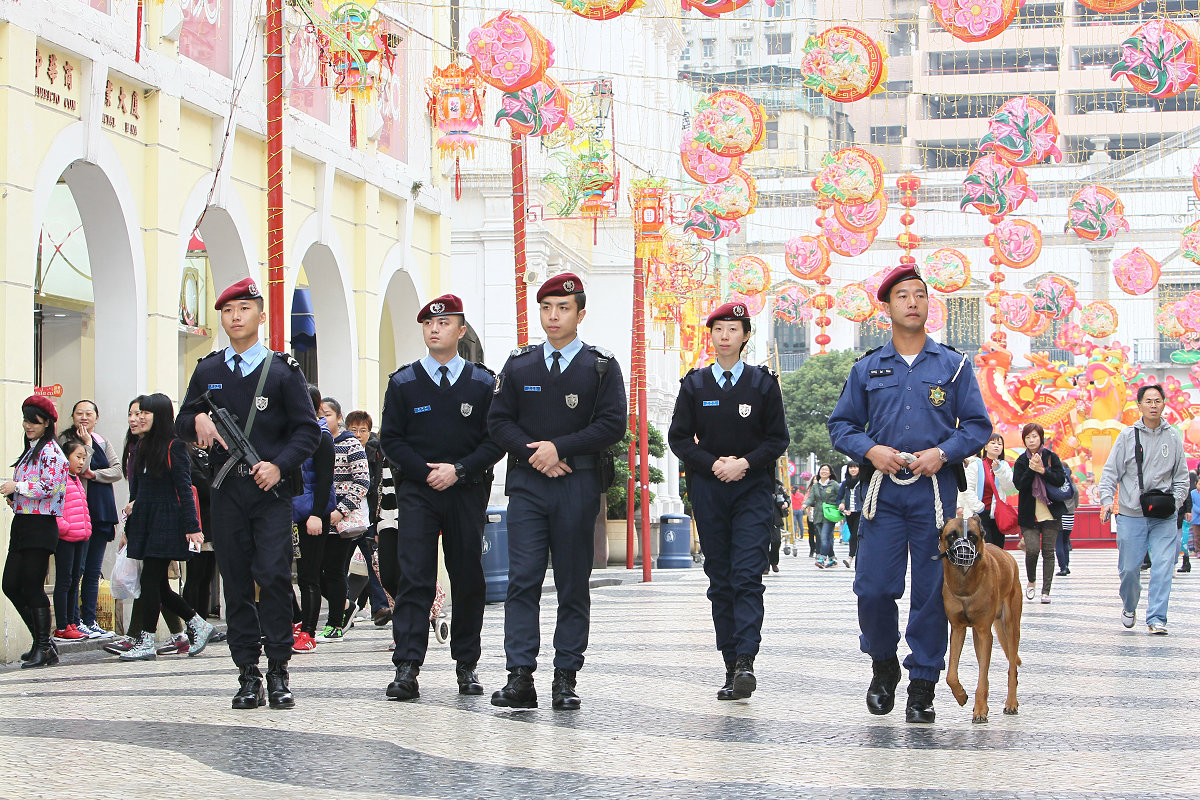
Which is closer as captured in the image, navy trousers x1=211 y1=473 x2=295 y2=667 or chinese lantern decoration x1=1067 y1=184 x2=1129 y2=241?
navy trousers x1=211 y1=473 x2=295 y2=667

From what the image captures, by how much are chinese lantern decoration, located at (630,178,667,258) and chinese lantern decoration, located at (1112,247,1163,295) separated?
13352 millimetres

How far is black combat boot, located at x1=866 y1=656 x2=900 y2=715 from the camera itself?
753 centimetres

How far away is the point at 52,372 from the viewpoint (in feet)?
57.1

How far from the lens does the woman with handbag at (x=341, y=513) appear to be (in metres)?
12.1

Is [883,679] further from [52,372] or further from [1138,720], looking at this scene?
[52,372]

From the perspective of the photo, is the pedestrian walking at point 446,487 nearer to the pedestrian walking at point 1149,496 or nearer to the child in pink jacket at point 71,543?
the child in pink jacket at point 71,543

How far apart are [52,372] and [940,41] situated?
86653 millimetres

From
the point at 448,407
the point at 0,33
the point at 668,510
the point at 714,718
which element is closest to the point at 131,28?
the point at 0,33

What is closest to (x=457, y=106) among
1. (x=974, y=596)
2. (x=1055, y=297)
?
(x=974, y=596)

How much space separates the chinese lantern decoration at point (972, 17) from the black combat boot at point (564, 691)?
32.1ft

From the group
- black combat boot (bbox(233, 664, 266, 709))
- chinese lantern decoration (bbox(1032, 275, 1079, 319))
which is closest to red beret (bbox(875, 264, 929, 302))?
→ black combat boot (bbox(233, 664, 266, 709))

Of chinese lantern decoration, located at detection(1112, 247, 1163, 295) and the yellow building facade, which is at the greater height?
chinese lantern decoration, located at detection(1112, 247, 1163, 295)

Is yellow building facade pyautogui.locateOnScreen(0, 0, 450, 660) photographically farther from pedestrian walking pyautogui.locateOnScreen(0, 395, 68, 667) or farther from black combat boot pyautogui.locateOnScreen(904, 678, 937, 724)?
black combat boot pyautogui.locateOnScreen(904, 678, 937, 724)

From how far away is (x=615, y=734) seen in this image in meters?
6.96
